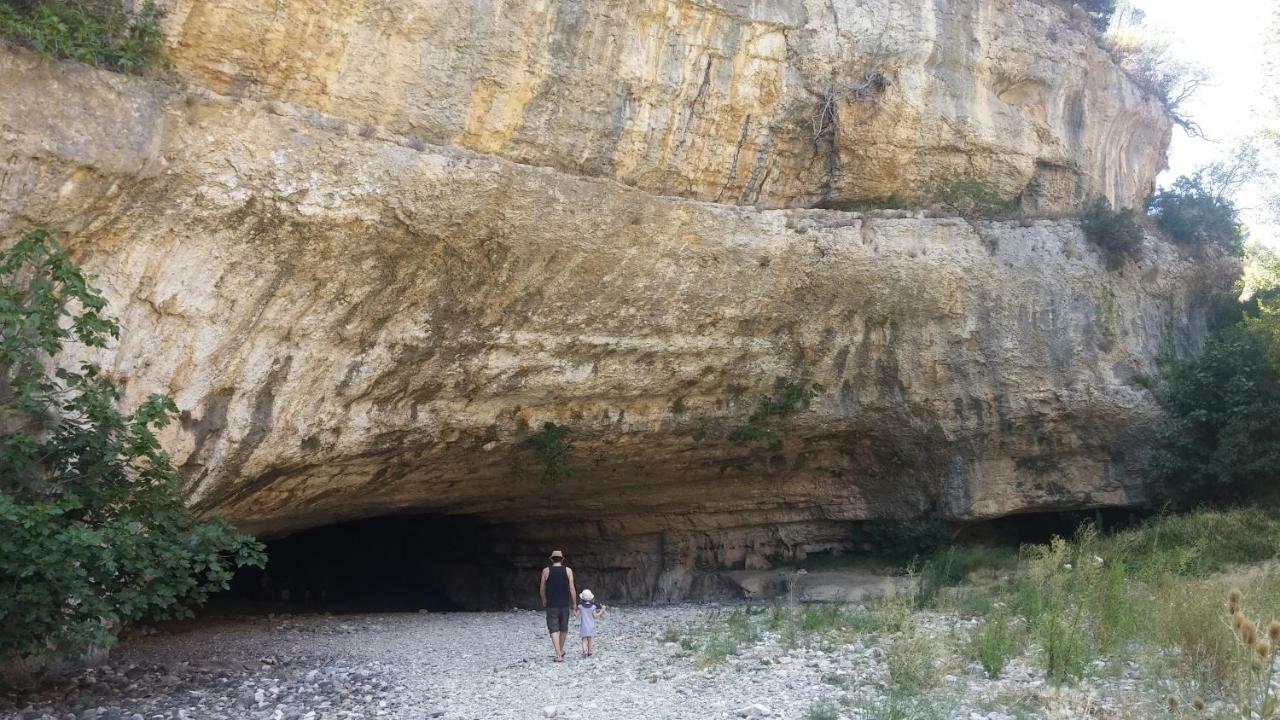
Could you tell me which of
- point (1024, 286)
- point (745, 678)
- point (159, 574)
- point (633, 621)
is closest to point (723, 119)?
point (1024, 286)

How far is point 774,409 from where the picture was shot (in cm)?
1501

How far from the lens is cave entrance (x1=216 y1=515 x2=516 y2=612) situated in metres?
20.7

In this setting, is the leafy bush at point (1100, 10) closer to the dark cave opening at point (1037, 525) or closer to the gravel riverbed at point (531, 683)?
the dark cave opening at point (1037, 525)

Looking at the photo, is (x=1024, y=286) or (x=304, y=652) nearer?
(x=304, y=652)

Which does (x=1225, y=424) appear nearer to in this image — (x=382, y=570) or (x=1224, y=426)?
(x=1224, y=426)

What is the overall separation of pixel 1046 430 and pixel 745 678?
9087 mm

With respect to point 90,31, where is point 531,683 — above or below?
below

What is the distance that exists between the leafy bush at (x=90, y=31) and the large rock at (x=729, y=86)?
29cm

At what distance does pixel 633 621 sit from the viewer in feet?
44.5

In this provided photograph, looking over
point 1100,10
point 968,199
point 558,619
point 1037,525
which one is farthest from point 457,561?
point 1100,10

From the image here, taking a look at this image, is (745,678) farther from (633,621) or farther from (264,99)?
(264,99)

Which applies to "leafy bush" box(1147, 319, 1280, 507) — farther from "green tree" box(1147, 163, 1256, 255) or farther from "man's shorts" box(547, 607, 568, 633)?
"man's shorts" box(547, 607, 568, 633)

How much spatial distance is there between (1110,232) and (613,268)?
26.6 ft

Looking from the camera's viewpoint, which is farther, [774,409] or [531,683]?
[774,409]
